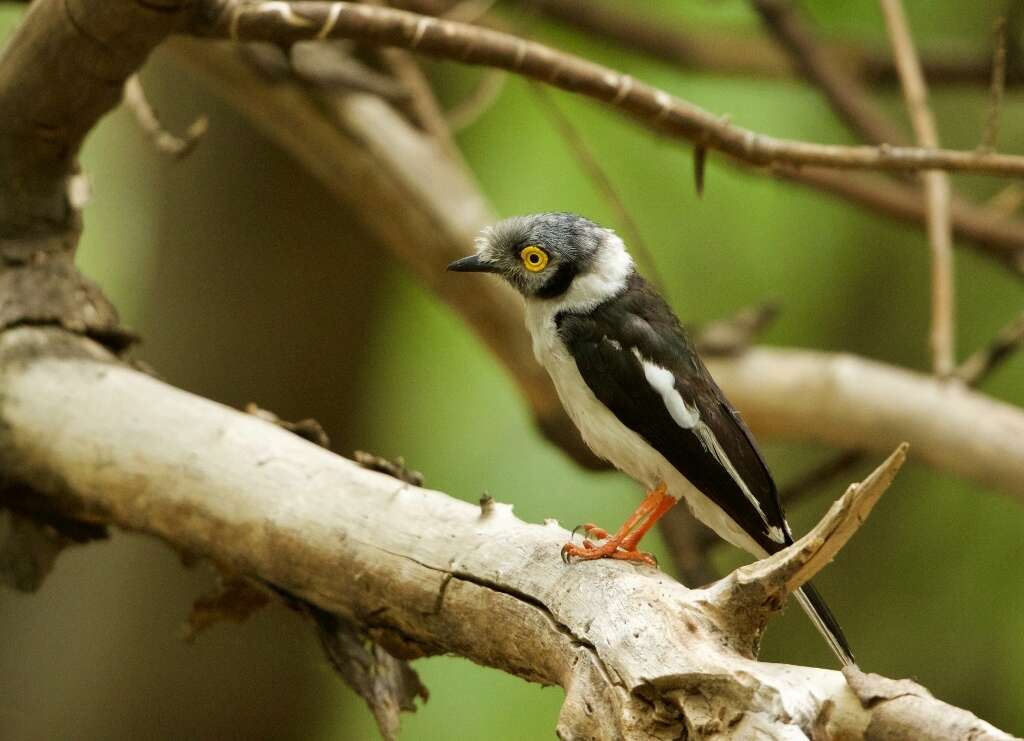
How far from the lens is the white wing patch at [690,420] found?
7.90 feet

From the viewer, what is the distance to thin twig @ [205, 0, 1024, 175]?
252 cm

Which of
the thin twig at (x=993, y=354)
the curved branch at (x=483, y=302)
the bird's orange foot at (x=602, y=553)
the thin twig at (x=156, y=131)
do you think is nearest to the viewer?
the bird's orange foot at (x=602, y=553)

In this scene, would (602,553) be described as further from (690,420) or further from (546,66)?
(546,66)

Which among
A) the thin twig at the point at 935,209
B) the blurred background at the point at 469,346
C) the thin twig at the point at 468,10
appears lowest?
the blurred background at the point at 469,346

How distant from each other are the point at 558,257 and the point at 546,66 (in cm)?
44

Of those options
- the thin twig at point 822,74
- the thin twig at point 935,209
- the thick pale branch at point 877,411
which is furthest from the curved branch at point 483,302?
the thin twig at point 822,74

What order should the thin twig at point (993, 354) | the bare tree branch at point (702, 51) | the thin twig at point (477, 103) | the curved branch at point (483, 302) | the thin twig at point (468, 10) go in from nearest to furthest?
the thin twig at point (993, 354) < the curved branch at point (483, 302) < the thin twig at point (468, 10) < the thin twig at point (477, 103) < the bare tree branch at point (702, 51)

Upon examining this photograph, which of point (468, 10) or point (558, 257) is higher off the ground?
point (468, 10)

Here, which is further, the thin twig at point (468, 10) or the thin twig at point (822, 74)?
the thin twig at point (822, 74)

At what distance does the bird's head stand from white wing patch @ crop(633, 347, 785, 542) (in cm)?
25

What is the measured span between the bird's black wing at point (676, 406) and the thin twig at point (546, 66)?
1.56 feet

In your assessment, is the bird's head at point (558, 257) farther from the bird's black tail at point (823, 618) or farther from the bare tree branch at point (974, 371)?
the bare tree branch at point (974, 371)

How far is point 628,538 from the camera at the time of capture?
7.48 feet

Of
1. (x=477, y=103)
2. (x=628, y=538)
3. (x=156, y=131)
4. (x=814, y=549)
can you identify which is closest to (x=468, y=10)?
(x=477, y=103)
